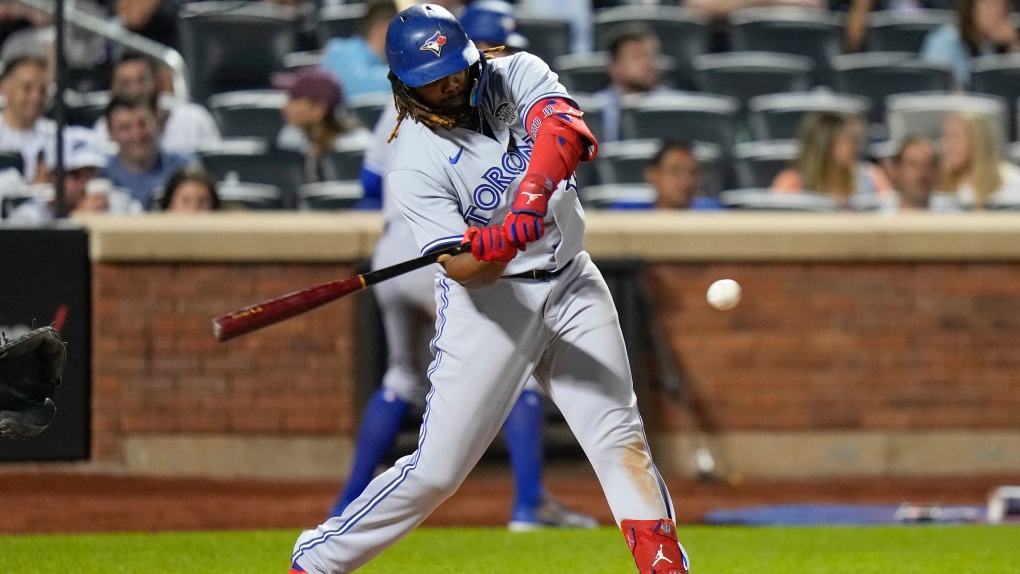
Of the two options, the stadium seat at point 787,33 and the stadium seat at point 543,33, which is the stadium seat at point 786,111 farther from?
the stadium seat at point 543,33

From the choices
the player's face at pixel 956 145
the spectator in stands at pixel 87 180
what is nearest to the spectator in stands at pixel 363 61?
the spectator in stands at pixel 87 180

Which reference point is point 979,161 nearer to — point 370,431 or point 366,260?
point 366,260

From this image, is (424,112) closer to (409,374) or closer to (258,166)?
(409,374)

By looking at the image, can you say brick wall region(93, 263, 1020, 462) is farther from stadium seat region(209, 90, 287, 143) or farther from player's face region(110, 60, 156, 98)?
stadium seat region(209, 90, 287, 143)

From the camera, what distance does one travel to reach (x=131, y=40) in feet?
30.9

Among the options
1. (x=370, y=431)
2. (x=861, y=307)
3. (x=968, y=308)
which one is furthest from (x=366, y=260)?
(x=968, y=308)

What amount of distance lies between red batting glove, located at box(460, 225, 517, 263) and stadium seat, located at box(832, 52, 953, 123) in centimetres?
706

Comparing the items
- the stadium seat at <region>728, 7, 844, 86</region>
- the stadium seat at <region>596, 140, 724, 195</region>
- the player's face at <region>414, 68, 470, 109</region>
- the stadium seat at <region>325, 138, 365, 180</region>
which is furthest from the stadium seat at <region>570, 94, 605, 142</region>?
the player's face at <region>414, 68, 470, 109</region>

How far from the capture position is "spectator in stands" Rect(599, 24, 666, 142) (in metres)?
9.42

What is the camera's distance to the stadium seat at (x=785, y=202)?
860 cm

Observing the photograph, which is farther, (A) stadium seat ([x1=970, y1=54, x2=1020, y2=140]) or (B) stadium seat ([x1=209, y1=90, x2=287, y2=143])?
(A) stadium seat ([x1=970, y1=54, x2=1020, y2=140])

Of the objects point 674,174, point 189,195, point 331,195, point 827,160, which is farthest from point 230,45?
point 827,160

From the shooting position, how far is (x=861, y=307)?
840 cm

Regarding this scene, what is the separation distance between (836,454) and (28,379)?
5252mm
